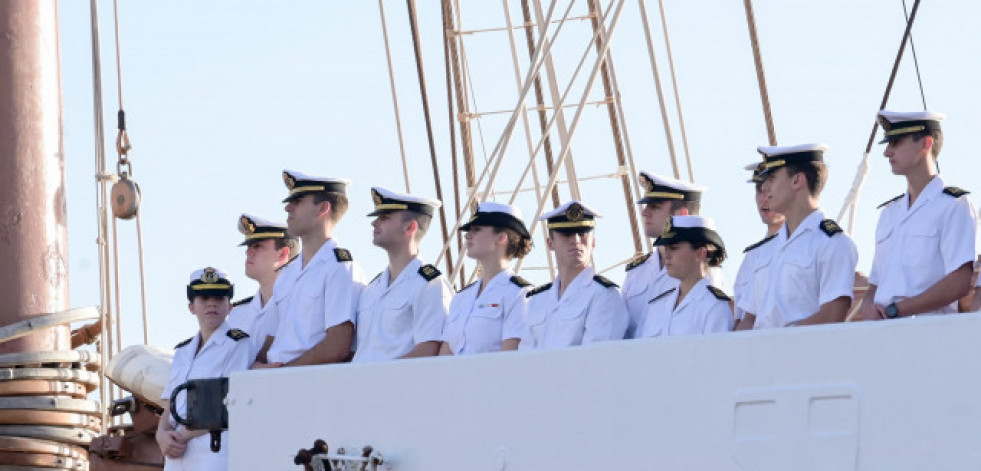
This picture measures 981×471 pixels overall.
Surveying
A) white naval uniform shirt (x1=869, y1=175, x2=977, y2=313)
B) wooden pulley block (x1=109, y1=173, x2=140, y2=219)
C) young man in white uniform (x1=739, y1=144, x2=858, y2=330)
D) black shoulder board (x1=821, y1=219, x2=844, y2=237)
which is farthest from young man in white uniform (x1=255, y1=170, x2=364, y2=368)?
white naval uniform shirt (x1=869, y1=175, x2=977, y2=313)

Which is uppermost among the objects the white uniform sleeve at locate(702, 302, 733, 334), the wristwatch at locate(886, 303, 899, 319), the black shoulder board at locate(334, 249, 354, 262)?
the black shoulder board at locate(334, 249, 354, 262)

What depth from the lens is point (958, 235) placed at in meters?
5.07

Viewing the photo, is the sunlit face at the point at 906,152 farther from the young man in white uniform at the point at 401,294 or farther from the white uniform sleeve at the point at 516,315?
the young man in white uniform at the point at 401,294

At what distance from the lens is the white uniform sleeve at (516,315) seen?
20.0 feet

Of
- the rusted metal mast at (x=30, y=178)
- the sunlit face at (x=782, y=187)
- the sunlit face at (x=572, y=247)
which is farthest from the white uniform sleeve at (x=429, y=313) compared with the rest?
the rusted metal mast at (x=30, y=178)

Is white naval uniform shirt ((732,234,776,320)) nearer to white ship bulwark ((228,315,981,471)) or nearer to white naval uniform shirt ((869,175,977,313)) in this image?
white naval uniform shirt ((869,175,977,313))

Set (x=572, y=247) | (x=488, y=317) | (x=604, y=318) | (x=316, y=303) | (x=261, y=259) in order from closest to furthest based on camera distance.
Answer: (x=604, y=318) → (x=572, y=247) → (x=488, y=317) → (x=316, y=303) → (x=261, y=259)

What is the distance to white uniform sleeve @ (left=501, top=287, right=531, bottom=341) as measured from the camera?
6094 mm

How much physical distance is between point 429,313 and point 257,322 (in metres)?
0.85

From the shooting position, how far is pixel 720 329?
5.50 metres

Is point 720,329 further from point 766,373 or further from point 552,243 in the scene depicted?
point 766,373

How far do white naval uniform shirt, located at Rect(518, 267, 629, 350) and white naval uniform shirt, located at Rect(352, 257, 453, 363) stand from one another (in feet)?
1.15

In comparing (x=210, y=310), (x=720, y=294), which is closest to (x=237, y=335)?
(x=210, y=310)

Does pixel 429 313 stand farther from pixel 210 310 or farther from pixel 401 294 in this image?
pixel 210 310
